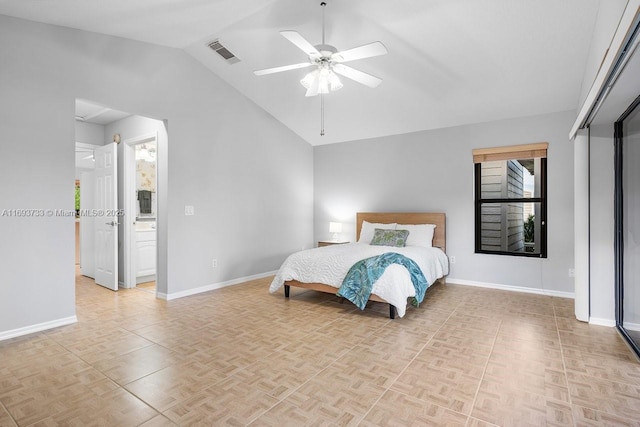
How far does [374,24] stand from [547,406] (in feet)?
11.4

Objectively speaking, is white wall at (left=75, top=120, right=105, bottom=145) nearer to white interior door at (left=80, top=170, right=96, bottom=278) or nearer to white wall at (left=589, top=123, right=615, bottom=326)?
white interior door at (left=80, top=170, right=96, bottom=278)

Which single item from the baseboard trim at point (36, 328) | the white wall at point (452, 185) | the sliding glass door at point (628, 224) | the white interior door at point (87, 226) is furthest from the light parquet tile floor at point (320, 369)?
the white interior door at point (87, 226)

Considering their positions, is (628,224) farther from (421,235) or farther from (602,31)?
(421,235)

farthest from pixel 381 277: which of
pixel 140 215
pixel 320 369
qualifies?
pixel 140 215

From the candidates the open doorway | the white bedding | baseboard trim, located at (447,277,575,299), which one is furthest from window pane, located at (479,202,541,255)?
the open doorway

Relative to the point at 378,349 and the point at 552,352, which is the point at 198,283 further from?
the point at 552,352

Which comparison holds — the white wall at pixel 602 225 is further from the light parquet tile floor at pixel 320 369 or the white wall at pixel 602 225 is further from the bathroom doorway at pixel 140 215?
the bathroom doorway at pixel 140 215

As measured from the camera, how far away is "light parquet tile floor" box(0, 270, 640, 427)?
191 centimetres

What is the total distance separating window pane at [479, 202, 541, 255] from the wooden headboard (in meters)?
0.56

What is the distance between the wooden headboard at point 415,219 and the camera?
5250mm

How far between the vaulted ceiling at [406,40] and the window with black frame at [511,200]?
588 millimetres

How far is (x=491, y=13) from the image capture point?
304 cm

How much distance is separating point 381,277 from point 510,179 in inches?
113

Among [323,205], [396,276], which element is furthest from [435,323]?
[323,205]
